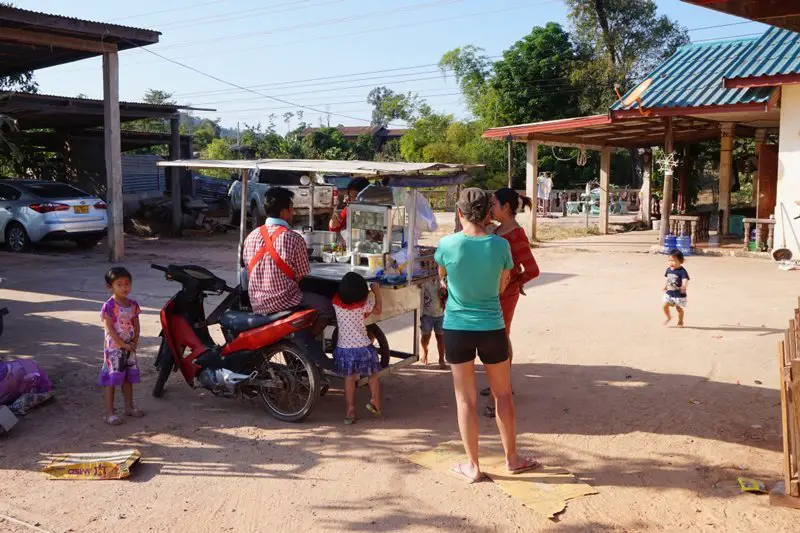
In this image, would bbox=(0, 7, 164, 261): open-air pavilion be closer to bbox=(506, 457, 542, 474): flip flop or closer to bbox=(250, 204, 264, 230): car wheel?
bbox=(250, 204, 264, 230): car wheel

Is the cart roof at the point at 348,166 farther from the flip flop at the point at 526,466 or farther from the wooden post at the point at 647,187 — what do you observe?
the wooden post at the point at 647,187

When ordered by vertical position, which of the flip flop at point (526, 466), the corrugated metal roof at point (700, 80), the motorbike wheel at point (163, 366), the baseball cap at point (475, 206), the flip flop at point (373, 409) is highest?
the corrugated metal roof at point (700, 80)

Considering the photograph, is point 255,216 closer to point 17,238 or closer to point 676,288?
point 17,238

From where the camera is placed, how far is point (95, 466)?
4.45 meters

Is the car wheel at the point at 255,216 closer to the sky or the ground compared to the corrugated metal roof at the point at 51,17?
closer to the ground

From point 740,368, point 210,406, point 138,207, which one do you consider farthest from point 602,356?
point 138,207

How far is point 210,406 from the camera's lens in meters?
5.79

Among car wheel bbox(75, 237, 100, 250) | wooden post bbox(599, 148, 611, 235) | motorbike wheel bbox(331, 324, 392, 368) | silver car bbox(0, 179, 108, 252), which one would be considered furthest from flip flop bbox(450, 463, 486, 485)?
wooden post bbox(599, 148, 611, 235)

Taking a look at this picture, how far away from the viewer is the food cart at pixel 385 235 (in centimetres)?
548

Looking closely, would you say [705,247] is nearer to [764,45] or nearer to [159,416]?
[764,45]

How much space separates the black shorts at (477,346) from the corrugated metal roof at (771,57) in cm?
1097

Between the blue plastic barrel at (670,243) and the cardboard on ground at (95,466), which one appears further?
the blue plastic barrel at (670,243)

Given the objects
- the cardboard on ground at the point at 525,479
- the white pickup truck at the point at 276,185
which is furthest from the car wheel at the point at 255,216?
the cardboard on ground at the point at 525,479

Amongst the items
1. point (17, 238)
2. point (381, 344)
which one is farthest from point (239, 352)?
point (17, 238)
